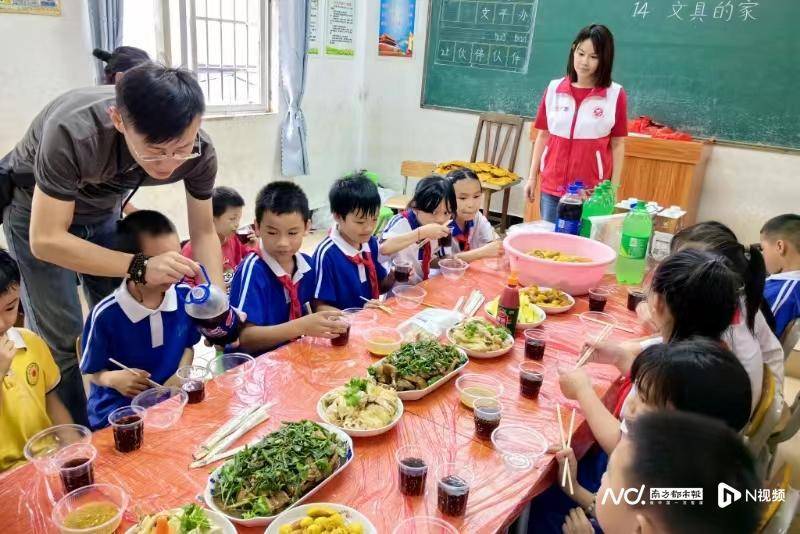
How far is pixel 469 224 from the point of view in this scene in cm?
319

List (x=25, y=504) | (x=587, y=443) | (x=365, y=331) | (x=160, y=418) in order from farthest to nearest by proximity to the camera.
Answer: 1. (x=365, y=331)
2. (x=587, y=443)
3. (x=160, y=418)
4. (x=25, y=504)

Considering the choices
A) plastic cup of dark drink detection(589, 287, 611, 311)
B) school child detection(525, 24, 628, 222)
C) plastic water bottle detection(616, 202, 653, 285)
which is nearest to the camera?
plastic cup of dark drink detection(589, 287, 611, 311)

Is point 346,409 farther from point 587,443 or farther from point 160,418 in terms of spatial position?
point 587,443

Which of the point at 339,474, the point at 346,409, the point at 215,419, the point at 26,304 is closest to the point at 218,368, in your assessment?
the point at 215,419

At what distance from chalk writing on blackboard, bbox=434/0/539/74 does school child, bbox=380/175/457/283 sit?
11.0 feet

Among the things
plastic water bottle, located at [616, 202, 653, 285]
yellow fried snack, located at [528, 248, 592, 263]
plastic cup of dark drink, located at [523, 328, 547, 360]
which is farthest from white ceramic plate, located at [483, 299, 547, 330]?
plastic water bottle, located at [616, 202, 653, 285]

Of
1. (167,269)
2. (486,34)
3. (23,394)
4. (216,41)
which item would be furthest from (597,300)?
(486,34)

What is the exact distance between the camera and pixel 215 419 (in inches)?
56.3

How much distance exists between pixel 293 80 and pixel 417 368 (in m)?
4.48

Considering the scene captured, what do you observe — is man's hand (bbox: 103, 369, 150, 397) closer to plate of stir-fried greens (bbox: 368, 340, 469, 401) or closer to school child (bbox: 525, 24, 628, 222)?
plate of stir-fried greens (bbox: 368, 340, 469, 401)

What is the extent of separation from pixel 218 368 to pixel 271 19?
14.5ft

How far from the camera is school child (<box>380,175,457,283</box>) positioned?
8.96 ft

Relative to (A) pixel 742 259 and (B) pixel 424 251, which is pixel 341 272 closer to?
(B) pixel 424 251

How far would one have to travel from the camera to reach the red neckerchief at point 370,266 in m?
2.46
